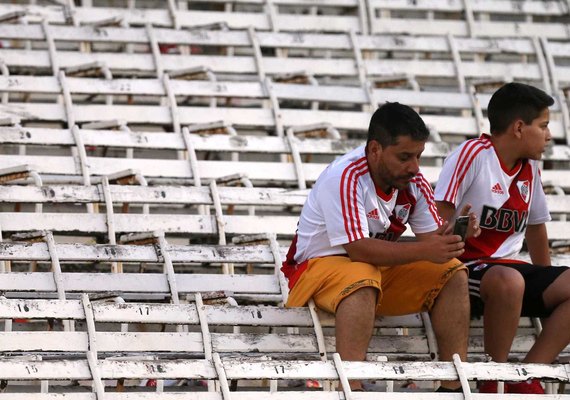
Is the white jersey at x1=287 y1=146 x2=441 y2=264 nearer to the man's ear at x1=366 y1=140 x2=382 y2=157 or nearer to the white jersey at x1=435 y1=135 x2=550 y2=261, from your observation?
the man's ear at x1=366 y1=140 x2=382 y2=157

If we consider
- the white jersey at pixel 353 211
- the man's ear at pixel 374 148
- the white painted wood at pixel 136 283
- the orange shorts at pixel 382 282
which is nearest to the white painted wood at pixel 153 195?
the white painted wood at pixel 136 283

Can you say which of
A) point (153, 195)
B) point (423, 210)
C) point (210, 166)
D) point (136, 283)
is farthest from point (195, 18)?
point (423, 210)

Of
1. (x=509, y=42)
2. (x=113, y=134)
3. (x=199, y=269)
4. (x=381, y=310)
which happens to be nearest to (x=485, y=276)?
(x=381, y=310)

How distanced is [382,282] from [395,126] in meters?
0.61

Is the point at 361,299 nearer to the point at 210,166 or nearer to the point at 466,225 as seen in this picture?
the point at 466,225

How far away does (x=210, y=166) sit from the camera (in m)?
7.19

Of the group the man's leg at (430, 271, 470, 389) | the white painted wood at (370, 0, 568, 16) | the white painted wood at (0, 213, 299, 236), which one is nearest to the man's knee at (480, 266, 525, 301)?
the man's leg at (430, 271, 470, 389)

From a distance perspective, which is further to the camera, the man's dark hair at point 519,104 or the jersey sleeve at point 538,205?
the jersey sleeve at point 538,205

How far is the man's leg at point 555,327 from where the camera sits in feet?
18.3

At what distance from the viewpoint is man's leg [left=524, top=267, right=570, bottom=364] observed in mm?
5570

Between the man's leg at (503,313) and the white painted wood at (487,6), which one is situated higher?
the white painted wood at (487,6)

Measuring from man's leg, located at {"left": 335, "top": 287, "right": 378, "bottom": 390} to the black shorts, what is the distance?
2.05ft

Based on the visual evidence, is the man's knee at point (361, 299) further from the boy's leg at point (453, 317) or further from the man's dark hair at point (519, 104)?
the man's dark hair at point (519, 104)

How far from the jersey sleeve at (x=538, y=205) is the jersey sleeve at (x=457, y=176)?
0.32 metres
